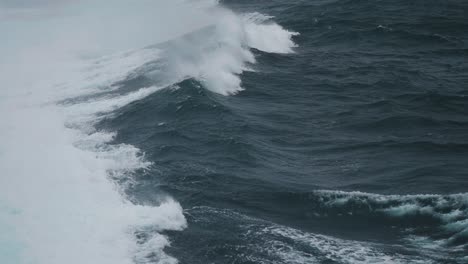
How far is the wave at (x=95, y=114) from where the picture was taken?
22516mm

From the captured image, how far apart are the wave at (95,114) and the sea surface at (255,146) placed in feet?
0.42

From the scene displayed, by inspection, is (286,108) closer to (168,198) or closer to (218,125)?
(218,125)

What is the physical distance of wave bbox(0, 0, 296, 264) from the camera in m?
22.5

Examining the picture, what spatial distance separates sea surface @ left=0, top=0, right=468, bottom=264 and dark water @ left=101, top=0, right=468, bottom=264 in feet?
0.31

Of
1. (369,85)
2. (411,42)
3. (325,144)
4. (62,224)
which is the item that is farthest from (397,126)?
(62,224)

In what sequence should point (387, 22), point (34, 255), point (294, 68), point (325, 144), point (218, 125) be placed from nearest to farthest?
point (34, 255), point (325, 144), point (218, 125), point (294, 68), point (387, 22)

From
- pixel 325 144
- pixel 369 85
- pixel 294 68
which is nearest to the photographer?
pixel 325 144

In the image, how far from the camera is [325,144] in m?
29.0

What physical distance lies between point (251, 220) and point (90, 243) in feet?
21.3

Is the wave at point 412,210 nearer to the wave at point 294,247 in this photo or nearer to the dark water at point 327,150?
→ the dark water at point 327,150

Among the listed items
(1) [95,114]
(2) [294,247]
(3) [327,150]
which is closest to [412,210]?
(2) [294,247]

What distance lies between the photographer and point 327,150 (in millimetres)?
28312

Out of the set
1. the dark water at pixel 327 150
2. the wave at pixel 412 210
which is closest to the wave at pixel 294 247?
the dark water at pixel 327 150

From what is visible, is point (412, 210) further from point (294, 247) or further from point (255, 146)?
point (255, 146)
